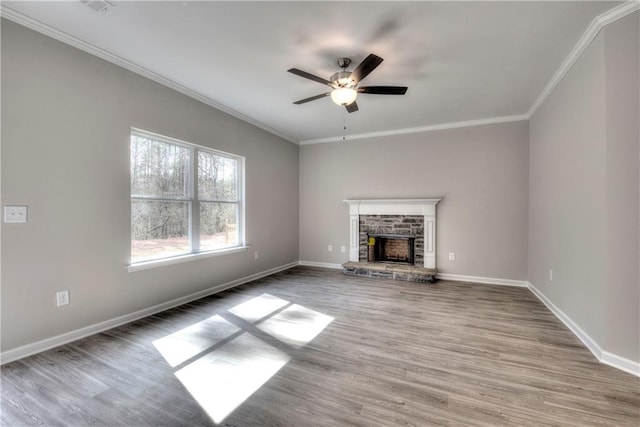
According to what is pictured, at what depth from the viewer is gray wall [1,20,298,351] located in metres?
2.22

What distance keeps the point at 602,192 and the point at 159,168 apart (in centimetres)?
439

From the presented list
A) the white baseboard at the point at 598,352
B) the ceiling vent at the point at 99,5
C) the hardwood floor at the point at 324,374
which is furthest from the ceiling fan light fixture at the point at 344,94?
the white baseboard at the point at 598,352

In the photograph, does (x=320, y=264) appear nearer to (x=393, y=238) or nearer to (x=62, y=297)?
(x=393, y=238)

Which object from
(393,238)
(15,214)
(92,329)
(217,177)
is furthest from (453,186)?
(15,214)

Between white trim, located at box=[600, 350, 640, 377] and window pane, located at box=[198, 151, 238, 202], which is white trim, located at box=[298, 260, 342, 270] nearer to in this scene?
window pane, located at box=[198, 151, 238, 202]

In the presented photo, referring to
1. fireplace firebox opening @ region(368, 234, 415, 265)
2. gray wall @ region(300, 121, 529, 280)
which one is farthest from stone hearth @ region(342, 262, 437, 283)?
gray wall @ region(300, 121, 529, 280)

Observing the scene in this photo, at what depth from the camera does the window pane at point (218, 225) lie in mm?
3992

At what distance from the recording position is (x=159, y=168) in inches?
133

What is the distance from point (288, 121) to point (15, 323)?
4015mm

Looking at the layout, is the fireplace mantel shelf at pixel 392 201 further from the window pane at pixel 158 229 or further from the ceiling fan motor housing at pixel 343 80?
the window pane at pixel 158 229

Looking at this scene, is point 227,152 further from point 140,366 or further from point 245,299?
point 140,366

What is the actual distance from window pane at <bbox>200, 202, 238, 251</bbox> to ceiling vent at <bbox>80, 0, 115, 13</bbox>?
7.53ft

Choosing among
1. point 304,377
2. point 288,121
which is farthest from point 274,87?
point 304,377

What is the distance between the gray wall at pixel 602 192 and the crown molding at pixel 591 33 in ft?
0.16
